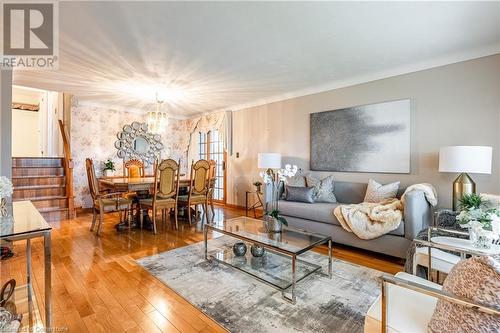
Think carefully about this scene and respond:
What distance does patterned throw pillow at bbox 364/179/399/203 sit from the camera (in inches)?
129

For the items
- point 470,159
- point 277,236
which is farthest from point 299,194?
point 470,159

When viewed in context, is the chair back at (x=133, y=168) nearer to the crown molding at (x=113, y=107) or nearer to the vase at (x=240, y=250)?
the crown molding at (x=113, y=107)

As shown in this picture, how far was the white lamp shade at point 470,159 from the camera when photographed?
96.5 inches

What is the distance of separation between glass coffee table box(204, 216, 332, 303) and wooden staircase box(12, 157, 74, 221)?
11.2 ft

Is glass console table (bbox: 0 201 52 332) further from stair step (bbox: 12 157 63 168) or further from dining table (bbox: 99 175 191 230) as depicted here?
stair step (bbox: 12 157 63 168)

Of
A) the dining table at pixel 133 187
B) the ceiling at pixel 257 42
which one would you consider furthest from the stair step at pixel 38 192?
the ceiling at pixel 257 42

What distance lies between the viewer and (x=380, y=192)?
331 cm

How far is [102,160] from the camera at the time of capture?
5.66m

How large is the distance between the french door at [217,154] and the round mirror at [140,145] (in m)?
1.46

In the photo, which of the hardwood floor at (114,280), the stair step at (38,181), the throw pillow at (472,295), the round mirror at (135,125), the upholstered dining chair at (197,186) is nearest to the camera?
the throw pillow at (472,295)

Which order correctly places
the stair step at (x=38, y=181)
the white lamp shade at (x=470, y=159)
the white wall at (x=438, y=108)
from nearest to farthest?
the white lamp shade at (x=470, y=159)
the white wall at (x=438, y=108)
the stair step at (x=38, y=181)

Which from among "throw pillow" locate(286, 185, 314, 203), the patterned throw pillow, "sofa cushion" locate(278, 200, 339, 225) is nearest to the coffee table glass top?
"sofa cushion" locate(278, 200, 339, 225)

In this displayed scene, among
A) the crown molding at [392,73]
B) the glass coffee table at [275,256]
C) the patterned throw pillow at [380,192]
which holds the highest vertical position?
the crown molding at [392,73]

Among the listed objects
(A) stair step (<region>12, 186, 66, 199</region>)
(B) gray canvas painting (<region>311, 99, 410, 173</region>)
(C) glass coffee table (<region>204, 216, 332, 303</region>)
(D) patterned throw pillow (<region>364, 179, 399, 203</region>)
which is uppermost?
(B) gray canvas painting (<region>311, 99, 410, 173</region>)
